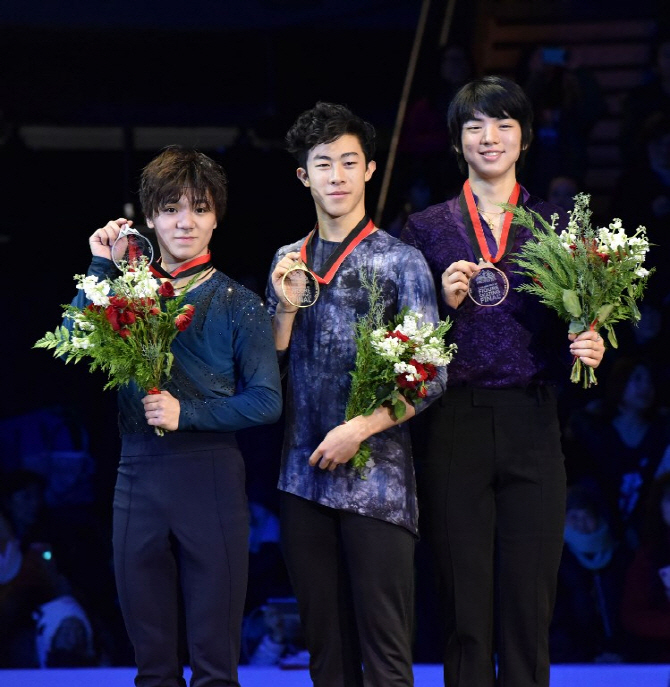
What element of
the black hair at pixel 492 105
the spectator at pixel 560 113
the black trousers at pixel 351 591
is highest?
the spectator at pixel 560 113

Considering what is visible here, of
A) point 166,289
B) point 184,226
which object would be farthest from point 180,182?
point 166,289

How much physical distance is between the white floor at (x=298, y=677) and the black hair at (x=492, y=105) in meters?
1.91

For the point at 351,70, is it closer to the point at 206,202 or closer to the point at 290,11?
the point at 290,11

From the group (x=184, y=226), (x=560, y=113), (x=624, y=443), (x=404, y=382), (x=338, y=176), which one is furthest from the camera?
(x=560, y=113)

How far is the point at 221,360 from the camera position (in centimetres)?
295

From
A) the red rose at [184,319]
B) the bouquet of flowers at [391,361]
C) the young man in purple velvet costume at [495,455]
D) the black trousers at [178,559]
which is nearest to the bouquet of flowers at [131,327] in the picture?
the red rose at [184,319]

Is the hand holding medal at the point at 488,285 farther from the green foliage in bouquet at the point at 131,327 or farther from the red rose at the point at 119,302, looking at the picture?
the red rose at the point at 119,302

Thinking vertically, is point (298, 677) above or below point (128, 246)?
below

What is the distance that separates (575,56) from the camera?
16.6 ft

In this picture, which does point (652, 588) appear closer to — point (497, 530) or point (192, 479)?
point (497, 530)

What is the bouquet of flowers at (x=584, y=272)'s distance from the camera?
2938 mm

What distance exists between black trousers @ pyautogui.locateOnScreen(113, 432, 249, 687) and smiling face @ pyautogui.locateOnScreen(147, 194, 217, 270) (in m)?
0.48

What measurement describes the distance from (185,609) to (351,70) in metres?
2.78

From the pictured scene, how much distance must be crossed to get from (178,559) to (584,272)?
124cm
